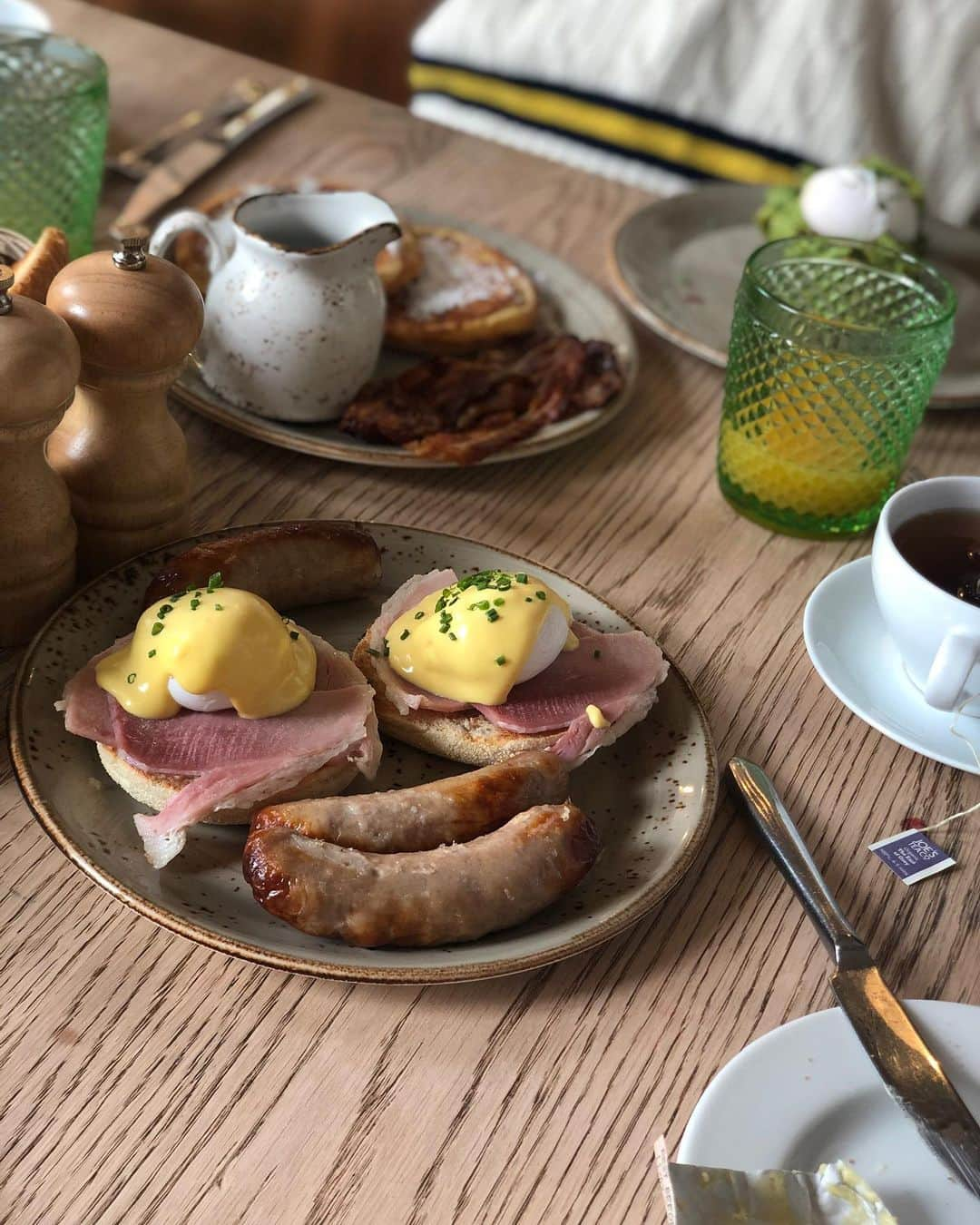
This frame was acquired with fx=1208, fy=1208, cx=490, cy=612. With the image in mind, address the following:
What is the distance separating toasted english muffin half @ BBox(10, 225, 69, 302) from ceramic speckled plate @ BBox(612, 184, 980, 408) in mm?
911

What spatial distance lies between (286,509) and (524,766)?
0.54 meters

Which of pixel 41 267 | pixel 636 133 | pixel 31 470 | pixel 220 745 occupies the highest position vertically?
pixel 41 267

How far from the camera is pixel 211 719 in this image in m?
1.02

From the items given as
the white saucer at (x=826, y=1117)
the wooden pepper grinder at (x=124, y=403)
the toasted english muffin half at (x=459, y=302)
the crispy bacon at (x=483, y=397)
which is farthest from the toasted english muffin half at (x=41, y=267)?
the white saucer at (x=826, y=1117)

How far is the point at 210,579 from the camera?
3.59 feet

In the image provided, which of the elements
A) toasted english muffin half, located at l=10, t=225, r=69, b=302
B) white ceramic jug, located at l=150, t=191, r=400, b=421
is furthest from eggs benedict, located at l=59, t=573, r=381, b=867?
white ceramic jug, located at l=150, t=191, r=400, b=421

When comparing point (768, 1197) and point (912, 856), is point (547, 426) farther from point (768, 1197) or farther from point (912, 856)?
point (768, 1197)

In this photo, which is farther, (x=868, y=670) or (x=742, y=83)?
(x=742, y=83)

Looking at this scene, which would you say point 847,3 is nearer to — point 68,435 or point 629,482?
point 629,482

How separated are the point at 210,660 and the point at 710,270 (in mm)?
1277

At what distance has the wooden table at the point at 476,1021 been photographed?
0.79 m

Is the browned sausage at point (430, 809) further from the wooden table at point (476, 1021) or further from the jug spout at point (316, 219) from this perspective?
the jug spout at point (316, 219)

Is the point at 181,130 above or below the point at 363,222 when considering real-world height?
below

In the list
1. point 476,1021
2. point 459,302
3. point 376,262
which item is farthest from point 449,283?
point 476,1021
